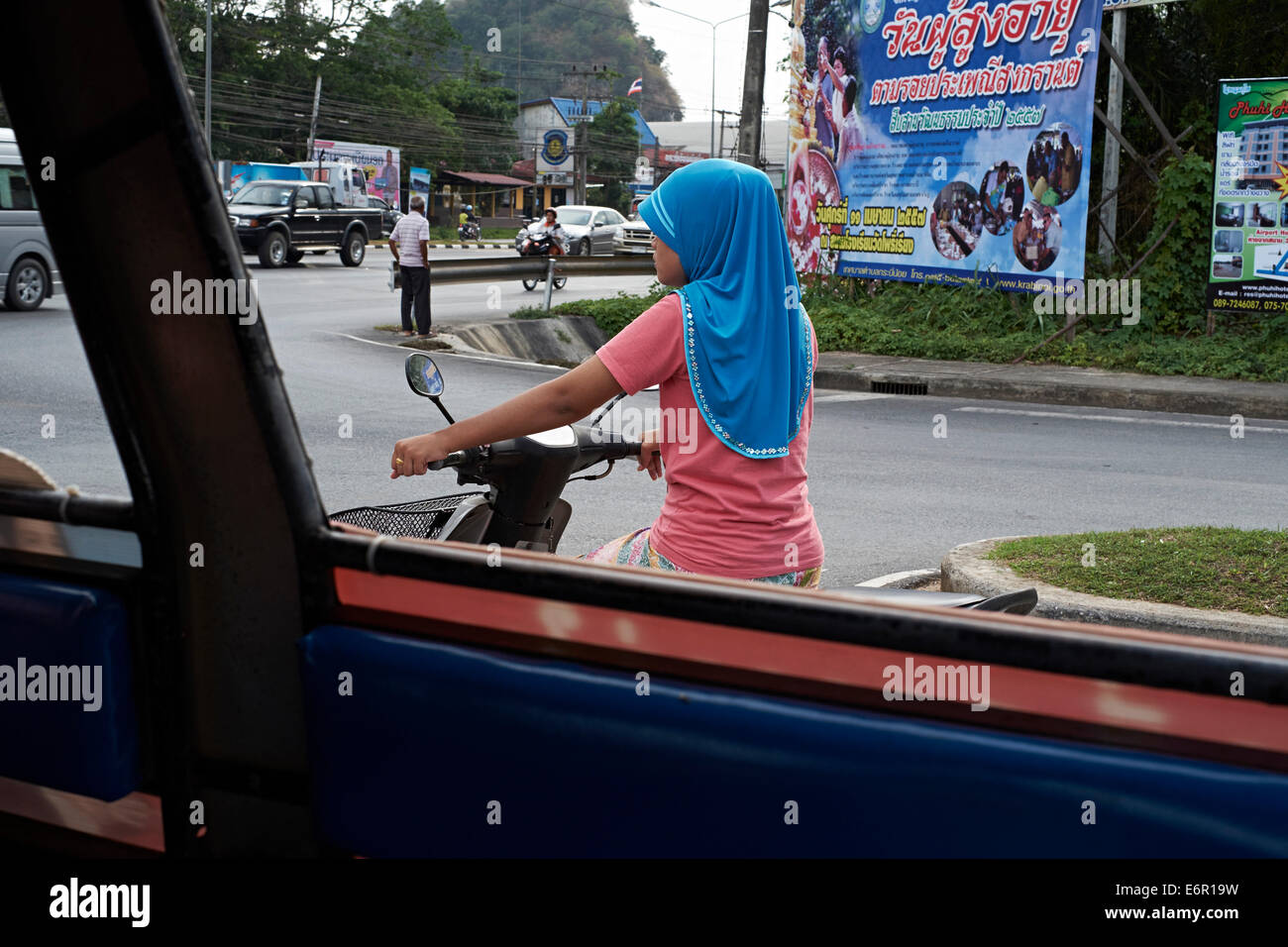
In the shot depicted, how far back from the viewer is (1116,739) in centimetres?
135

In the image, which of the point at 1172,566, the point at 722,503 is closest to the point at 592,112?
the point at 1172,566

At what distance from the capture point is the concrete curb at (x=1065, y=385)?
11.0 m

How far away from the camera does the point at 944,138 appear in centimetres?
1450

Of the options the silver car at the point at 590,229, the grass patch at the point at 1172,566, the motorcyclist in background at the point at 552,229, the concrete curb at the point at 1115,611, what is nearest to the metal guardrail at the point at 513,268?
the motorcyclist in background at the point at 552,229

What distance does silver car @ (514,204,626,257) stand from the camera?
119 ft

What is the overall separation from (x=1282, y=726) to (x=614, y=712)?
2.37ft

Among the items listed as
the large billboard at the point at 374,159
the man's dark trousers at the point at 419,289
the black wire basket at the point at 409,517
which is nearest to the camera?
the black wire basket at the point at 409,517

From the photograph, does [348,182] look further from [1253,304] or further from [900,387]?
[1253,304]

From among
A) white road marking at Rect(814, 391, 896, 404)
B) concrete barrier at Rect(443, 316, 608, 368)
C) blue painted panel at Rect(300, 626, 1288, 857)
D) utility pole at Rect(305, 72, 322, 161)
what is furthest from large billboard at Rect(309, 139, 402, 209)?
blue painted panel at Rect(300, 626, 1288, 857)

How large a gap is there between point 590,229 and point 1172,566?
1291 inches

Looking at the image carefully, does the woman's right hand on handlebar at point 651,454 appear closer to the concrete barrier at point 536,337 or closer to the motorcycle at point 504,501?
the motorcycle at point 504,501

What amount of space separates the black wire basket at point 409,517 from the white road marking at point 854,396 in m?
8.55

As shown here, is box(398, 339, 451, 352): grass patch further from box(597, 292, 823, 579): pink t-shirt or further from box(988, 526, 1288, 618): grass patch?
box(597, 292, 823, 579): pink t-shirt
